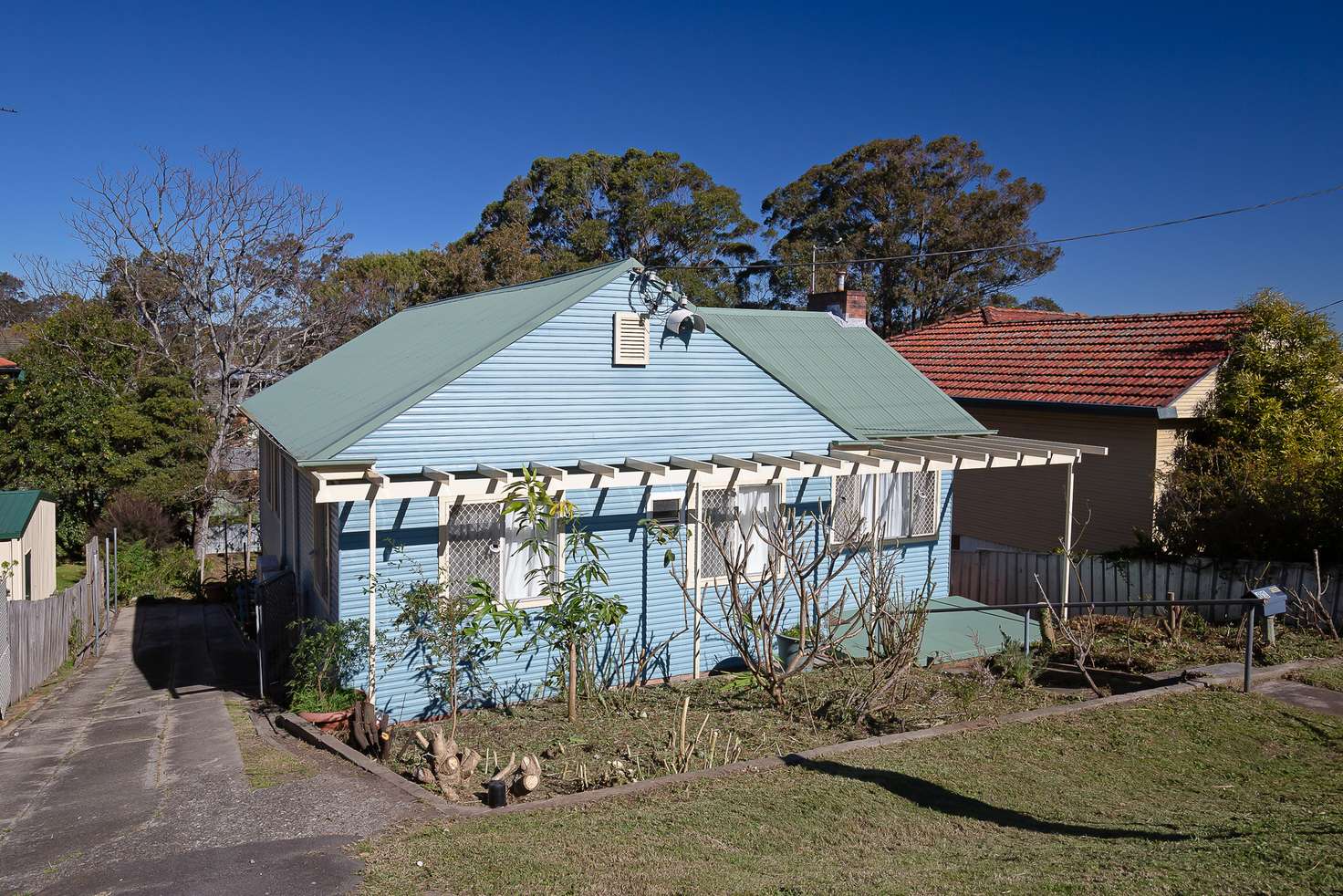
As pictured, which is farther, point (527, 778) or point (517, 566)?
point (517, 566)

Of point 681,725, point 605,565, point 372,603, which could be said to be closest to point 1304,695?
point 681,725

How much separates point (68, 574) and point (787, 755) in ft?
69.7

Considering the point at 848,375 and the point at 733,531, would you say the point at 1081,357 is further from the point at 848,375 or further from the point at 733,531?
the point at 733,531

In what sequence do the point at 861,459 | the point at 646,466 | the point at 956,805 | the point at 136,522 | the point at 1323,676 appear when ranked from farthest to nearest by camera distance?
the point at 136,522 < the point at 861,459 < the point at 646,466 < the point at 1323,676 < the point at 956,805

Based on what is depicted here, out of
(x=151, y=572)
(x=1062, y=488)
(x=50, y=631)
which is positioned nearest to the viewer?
(x=50, y=631)

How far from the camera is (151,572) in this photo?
22469 millimetres

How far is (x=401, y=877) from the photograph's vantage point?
635 cm

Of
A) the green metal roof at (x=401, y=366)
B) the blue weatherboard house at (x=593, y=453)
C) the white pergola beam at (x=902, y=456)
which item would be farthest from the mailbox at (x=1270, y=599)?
the green metal roof at (x=401, y=366)

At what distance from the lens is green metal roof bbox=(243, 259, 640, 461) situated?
11312 mm

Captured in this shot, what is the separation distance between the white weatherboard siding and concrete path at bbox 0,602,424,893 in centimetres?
348

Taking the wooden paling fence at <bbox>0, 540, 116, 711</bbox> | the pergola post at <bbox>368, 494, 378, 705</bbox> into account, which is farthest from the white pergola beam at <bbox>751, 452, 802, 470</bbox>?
the wooden paling fence at <bbox>0, 540, 116, 711</bbox>

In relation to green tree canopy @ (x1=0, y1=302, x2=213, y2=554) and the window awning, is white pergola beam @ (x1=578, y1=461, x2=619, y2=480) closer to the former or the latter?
the window awning

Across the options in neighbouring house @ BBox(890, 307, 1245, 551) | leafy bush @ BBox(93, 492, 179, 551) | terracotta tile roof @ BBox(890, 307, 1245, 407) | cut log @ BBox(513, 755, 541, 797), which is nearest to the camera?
cut log @ BBox(513, 755, 541, 797)

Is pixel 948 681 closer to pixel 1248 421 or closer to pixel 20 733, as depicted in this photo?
pixel 1248 421
